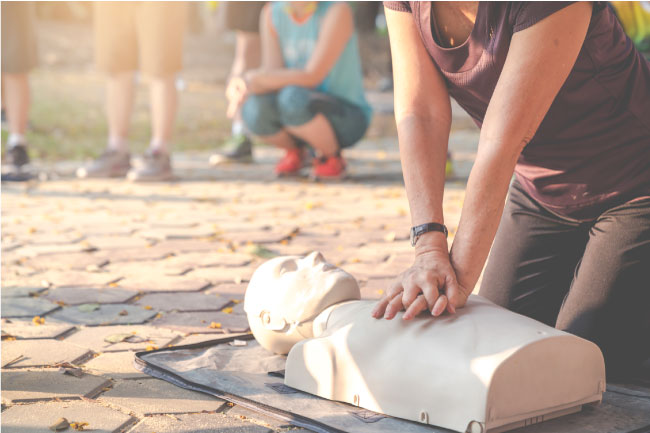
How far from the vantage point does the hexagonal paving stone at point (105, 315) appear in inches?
117

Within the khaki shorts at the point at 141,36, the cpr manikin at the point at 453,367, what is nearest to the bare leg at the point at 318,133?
the khaki shorts at the point at 141,36

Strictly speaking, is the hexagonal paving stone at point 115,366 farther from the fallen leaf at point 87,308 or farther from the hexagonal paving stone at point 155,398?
the fallen leaf at point 87,308

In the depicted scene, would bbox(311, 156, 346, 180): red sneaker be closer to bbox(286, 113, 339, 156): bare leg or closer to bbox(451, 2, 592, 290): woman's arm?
bbox(286, 113, 339, 156): bare leg

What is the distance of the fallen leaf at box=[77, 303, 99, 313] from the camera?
10.2 feet

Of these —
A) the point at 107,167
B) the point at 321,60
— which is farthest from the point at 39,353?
the point at 107,167

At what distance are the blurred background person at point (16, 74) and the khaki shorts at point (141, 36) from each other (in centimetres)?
55

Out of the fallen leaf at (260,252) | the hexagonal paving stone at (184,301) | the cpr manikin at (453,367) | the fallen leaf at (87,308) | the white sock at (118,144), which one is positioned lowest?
the fallen leaf at (87,308)

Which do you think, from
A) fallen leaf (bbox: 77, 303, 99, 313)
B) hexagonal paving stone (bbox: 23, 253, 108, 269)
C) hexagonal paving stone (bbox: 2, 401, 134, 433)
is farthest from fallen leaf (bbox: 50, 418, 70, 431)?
hexagonal paving stone (bbox: 23, 253, 108, 269)

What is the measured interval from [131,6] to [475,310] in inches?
190

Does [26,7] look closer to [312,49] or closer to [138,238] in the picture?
[312,49]

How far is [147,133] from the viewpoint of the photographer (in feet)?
31.5

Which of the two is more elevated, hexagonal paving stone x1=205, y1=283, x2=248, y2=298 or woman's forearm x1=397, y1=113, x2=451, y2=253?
woman's forearm x1=397, y1=113, x2=451, y2=253

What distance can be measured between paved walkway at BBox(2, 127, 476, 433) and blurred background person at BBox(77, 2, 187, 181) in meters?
0.27

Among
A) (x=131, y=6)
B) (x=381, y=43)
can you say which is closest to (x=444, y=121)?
(x=131, y=6)
